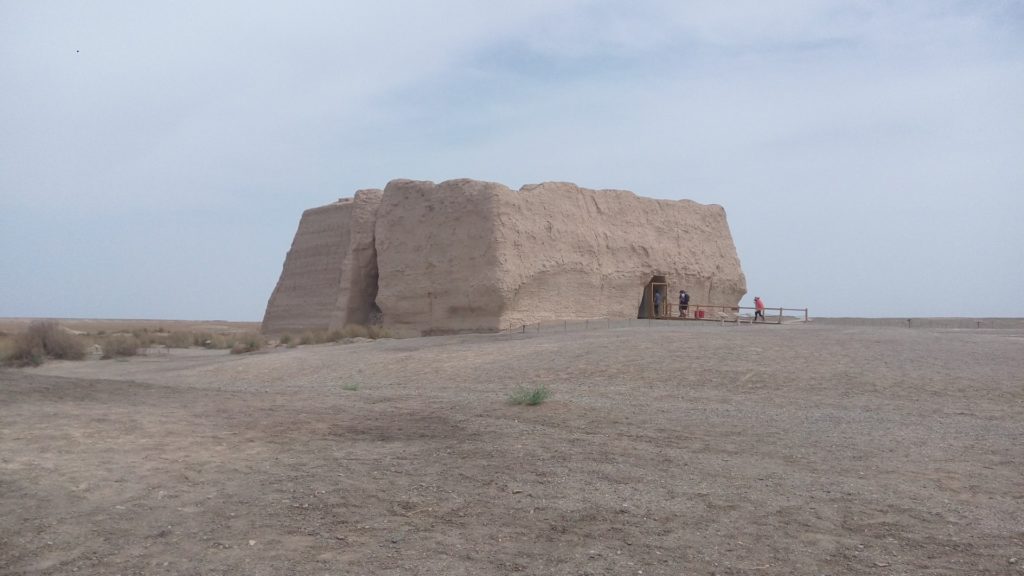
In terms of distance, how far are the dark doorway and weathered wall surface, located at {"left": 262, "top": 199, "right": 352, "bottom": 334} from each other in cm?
1072

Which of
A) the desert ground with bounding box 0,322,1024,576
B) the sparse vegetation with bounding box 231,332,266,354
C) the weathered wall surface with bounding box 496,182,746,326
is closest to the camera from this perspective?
the desert ground with bounding box 0,322,1024,576

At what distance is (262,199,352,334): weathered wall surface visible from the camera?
3075cm

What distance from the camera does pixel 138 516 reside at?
5.92 m

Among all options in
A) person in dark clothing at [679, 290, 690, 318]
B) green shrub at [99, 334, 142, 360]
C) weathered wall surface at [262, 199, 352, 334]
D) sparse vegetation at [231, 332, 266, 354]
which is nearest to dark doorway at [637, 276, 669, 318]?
person in dark clothing at [679, 290, 690, 318]

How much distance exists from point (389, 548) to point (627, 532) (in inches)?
61.8

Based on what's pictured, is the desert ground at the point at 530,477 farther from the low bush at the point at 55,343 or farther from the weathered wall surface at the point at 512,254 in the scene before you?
the low bush at the point at 55,343

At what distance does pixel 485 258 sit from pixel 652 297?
8055 millimetres

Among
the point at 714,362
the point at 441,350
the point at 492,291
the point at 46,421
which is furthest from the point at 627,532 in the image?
the point at 492,291

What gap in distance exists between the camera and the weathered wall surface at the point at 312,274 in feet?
101

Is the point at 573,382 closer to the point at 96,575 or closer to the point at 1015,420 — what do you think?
the point at 1015,420

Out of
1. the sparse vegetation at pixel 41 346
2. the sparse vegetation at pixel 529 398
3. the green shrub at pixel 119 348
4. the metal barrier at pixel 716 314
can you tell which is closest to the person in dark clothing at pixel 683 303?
the metal barrier at pixel 716 314

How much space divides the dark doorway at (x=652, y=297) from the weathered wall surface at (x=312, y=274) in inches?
422

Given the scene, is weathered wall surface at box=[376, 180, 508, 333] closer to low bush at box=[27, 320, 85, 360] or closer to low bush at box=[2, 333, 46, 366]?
low bush at box=[27, 320, 85, 360]

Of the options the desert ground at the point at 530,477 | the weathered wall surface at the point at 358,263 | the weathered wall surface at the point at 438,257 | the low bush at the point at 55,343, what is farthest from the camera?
the weathered wall surface at the point at 358,263
